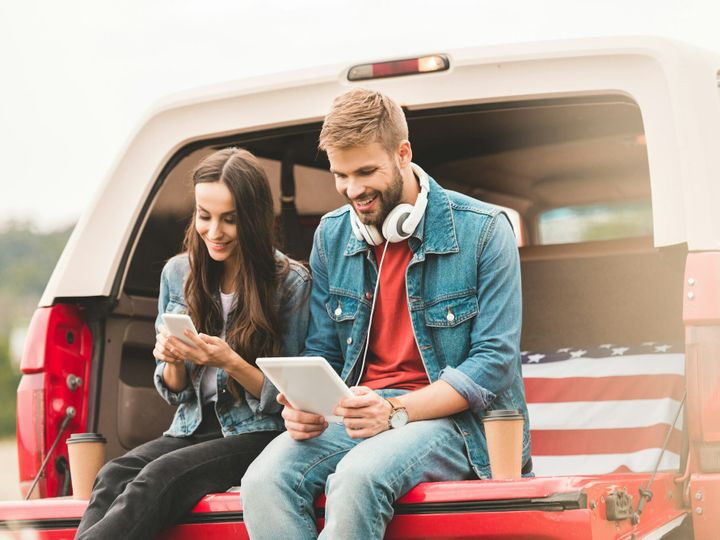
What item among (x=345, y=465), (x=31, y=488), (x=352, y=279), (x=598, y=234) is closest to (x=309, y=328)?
(x=352, y=279)

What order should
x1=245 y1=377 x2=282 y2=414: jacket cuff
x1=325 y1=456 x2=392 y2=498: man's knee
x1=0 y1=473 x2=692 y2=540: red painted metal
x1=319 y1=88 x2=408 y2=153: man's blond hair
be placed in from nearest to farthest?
x1=0 y1=473 x2=692 y2=540: red painted metal → x1=325 y1=456 x2=392 y2=498: man's knee → x1=319 y1=88 x2=408 y2=153: man's blond hair → x1=245 y1=377 x2=282 y2=414: jacket cuff

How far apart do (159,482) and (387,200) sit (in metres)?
1.00

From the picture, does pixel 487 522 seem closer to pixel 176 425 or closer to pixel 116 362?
pixel 176 425

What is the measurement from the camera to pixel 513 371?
3.34 meters

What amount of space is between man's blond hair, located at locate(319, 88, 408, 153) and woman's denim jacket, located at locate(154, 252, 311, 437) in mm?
573

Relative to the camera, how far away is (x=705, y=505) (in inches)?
124

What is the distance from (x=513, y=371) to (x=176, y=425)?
1094mm

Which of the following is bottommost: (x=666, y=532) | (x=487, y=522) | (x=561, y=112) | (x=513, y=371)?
(x=666, y=532)

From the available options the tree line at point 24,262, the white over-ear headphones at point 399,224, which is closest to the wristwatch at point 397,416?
the white over-ear headphones at point 399,224

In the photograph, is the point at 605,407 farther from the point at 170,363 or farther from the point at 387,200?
the point at 170,363

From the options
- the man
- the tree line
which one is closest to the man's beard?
the man

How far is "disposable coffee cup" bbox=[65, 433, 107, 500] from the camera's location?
138 inches

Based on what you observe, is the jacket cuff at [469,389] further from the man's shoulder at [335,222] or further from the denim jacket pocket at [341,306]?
the man's shoulder at [335,222]

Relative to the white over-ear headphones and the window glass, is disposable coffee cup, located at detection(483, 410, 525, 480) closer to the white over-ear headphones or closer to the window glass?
the white over-ear headphones
